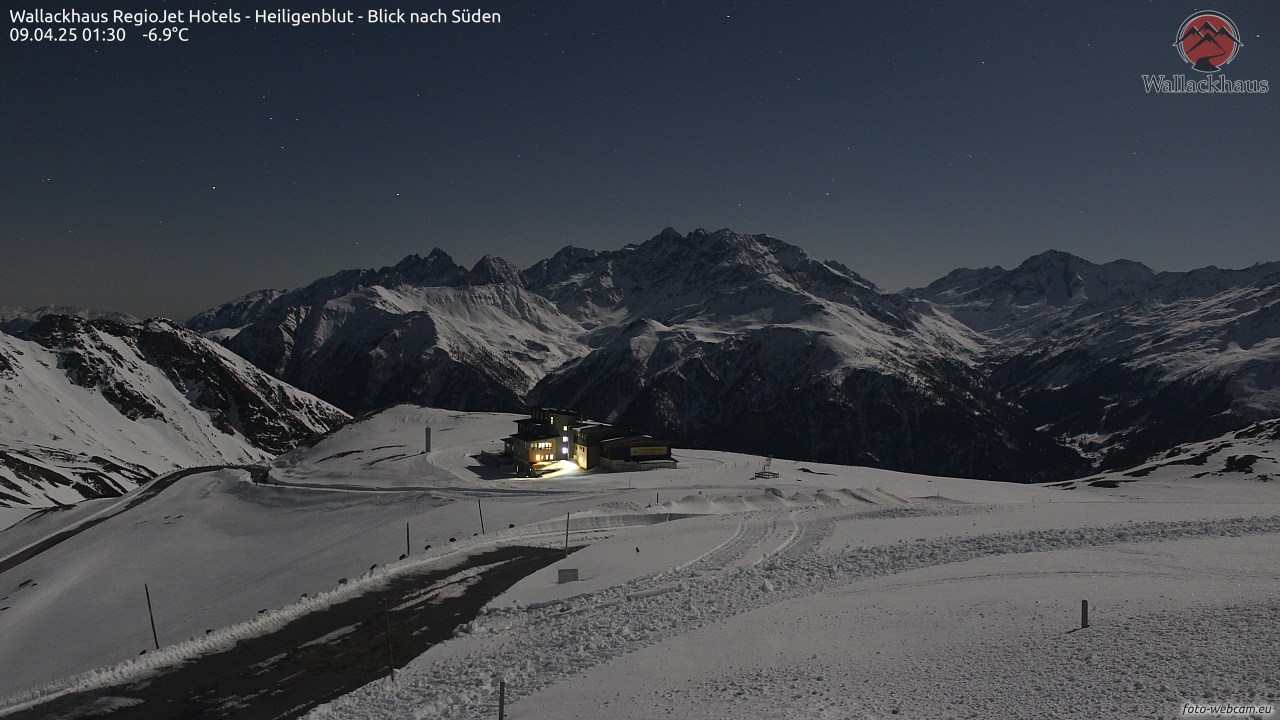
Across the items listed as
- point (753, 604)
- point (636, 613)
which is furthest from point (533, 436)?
point (753, 604)

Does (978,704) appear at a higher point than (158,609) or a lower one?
higher

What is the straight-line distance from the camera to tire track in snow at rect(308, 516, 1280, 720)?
20859 millimetres

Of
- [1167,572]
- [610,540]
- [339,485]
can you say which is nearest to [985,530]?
[1167,572]

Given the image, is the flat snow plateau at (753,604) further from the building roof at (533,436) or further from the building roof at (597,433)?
the building roof at (597,433)

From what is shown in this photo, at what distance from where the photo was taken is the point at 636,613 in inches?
1034

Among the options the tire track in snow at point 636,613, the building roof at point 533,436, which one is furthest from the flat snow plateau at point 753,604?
the building roof at point 533,436

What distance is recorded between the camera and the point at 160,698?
877 inches

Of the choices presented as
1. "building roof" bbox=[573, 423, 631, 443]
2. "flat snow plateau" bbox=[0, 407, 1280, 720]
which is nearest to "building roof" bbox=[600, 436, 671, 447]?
"building roof" bbox=[573, 423, 631, 443]

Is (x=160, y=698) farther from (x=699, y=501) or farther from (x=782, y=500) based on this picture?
(x=782, y=500)

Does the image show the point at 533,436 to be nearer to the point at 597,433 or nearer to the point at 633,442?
the point at 597,433

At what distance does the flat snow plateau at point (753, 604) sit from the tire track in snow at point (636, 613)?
0.12 meters

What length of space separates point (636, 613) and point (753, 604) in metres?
4.63

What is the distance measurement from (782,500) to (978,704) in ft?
150

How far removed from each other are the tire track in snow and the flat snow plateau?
0.12 m
